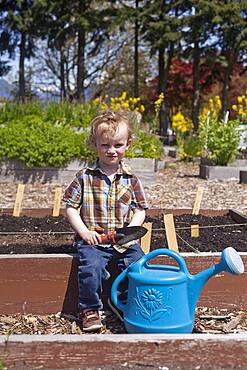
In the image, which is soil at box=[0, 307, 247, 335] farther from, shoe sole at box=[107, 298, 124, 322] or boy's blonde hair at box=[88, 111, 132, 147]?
boy's blonde hair at box=[88, 111, 132, 147]

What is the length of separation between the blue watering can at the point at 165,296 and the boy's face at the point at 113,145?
0.60 meters

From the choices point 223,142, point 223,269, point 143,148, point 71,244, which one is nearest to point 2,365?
point 223,269

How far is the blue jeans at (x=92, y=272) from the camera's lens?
2.63 m

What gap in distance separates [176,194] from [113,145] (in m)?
4.87

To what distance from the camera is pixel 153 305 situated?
2367 millimetres

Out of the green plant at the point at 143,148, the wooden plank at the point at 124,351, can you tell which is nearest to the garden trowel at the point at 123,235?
the wooden plank at the point at 124,351

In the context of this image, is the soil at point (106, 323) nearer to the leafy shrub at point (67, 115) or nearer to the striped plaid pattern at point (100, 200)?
the striped plaid pattern at point (100, 200)

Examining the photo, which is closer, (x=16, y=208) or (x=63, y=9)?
(x=16, y=208)

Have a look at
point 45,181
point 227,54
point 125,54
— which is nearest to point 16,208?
point 45,181

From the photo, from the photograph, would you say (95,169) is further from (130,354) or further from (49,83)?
(49,83)

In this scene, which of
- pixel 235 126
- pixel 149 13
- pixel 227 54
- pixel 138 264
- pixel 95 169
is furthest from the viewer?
pixel 227 54

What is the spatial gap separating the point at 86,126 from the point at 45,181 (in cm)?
143

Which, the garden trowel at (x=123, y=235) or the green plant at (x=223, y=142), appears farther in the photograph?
the green plant at (x=223, y=142)

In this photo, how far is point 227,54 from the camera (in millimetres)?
24188
